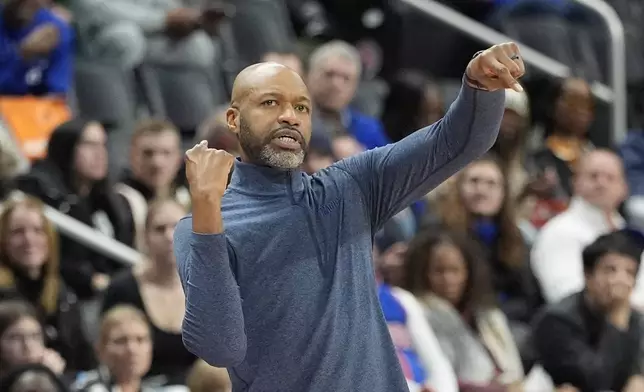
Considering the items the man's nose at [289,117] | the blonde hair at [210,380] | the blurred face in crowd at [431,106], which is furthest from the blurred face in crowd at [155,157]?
the man's nose at [289,117]

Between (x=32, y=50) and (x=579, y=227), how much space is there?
215 cm

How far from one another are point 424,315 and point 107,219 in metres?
1.26

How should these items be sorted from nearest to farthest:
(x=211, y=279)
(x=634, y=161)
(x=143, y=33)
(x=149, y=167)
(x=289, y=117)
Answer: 1. (x=211, y=279)
2. (x=289, y=117)
3. (x=149, y=167)
4. (x=143, y=33)
5. (x=634, y=161)

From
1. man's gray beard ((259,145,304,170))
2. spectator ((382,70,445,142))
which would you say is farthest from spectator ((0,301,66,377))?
spectator ((382,70,445,142))

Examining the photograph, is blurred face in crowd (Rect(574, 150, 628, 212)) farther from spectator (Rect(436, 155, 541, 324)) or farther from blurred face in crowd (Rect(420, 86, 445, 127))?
blurred face in crowd (Rect(420, 86, 445, 127))

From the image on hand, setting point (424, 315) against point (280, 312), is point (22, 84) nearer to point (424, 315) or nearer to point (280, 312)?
point (424, 315)

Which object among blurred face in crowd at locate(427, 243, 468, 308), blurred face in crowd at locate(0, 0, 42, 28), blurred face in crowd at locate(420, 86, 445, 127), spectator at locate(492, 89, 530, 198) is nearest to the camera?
blurred face in crowd at locate(427, 243, 468, 308)

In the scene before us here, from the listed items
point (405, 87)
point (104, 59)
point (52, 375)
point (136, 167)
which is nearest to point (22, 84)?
point (104, 59)

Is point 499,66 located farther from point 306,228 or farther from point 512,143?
point 512,143

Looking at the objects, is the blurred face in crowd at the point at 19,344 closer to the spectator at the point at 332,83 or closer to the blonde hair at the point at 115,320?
the blonde hair at the point at 115,320

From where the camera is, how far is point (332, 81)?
5.94m

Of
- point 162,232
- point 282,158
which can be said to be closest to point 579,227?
point 162,232

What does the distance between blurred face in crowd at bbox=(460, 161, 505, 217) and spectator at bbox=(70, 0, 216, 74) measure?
1463 millimetres

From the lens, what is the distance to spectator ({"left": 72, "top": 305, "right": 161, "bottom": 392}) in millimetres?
4398
